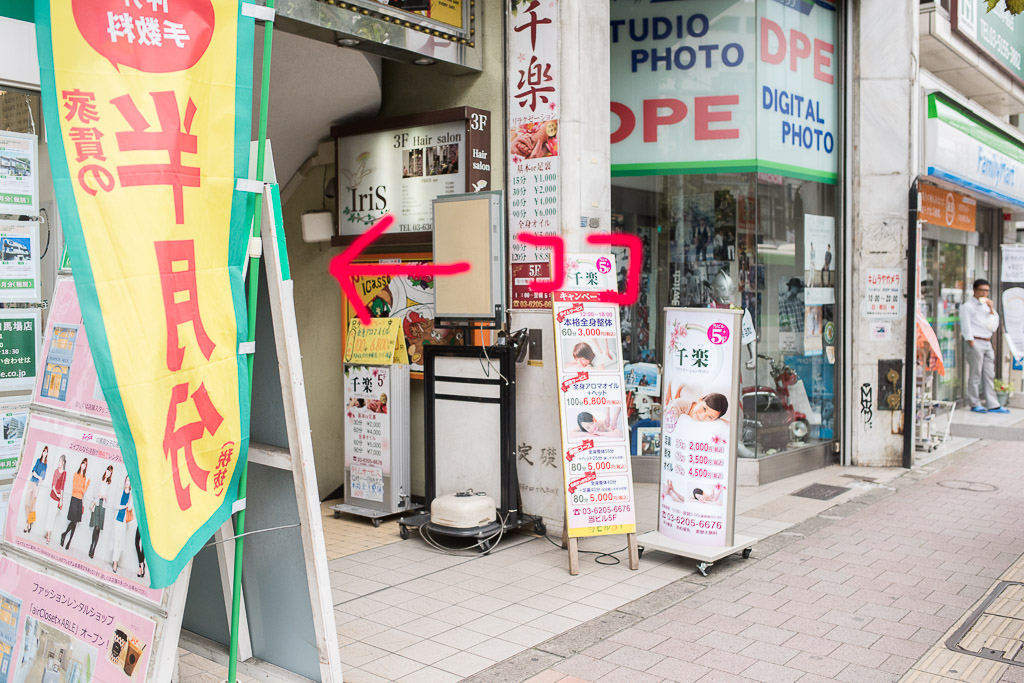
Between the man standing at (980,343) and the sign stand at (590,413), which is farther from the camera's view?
the man standing at (980,343)

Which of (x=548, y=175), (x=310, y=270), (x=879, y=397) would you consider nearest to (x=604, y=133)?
(x=548, y=175)

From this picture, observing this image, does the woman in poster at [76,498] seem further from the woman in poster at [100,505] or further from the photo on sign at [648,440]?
the photo on sign at [648,440]

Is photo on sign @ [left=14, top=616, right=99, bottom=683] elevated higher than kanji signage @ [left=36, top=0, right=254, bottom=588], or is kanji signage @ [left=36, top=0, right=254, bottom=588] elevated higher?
kanji signage @ [left=36, top=0, right=254, bottom=588]

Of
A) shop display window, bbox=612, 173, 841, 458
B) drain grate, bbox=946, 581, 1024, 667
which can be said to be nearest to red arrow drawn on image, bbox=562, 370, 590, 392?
drain grate, bbox=946, 581, 1024, 667

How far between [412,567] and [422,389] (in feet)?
5.37

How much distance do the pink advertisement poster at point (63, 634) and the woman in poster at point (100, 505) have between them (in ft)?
0.66

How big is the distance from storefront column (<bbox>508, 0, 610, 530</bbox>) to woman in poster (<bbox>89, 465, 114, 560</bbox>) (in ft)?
10.3

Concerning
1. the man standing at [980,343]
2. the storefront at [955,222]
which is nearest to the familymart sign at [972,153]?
the storefront at [955,222]

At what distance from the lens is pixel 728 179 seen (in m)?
7.66

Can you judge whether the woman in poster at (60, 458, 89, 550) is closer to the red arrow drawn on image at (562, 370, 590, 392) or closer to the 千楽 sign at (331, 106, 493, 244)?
the red arrow drawn on image at (562, 370, 590, 392)

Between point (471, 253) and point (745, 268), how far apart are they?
2.99 metres

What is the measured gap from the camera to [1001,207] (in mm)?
13672

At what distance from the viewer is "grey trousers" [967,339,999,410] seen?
11.8m

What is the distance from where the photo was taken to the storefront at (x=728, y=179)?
7629 millimetres
